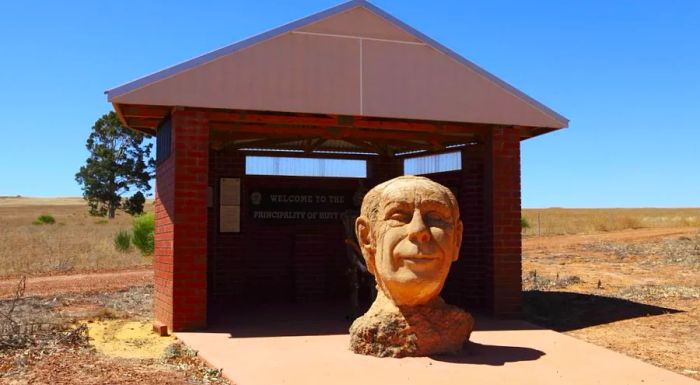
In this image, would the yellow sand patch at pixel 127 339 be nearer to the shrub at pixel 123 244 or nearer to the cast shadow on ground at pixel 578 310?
the cast shadow on ground at pixel 578 310

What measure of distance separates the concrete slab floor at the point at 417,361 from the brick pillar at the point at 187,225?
36 centimetres

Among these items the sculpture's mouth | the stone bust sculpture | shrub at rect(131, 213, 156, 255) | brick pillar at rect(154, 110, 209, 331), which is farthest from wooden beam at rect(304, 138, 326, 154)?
shrub at rect(131, 213, 156, 255)

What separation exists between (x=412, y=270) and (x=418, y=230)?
0.40m

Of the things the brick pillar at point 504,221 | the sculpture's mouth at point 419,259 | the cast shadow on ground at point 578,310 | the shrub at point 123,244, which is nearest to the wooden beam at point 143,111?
the sculpture's mouth at point 419,259

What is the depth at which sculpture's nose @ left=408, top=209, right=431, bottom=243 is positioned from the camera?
662 centimetres

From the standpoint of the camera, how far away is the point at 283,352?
722 centimetres

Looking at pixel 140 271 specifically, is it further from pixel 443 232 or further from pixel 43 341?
pixel 443 232

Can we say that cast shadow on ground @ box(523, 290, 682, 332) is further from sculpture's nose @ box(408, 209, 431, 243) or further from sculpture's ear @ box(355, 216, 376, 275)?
sculpture's nose @ box(408, 209, 431, 243)

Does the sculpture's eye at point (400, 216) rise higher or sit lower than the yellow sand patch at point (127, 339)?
higher

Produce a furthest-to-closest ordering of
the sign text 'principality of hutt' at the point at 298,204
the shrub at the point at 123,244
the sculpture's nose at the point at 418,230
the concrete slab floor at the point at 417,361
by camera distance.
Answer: the shrub at the point at 123,244, the sign text 'principality of hutt' at the point at 298,204, the sculpture's nose at the point at 418,230, the concrete slab floor at the point at 417,361

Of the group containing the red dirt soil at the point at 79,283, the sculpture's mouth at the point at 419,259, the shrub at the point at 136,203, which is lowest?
the red dirt soil at the point at 79,283

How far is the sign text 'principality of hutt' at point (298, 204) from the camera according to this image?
39.5 feet

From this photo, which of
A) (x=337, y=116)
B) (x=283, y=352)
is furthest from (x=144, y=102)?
(x=283, y=352)

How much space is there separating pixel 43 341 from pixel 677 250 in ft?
59.5
